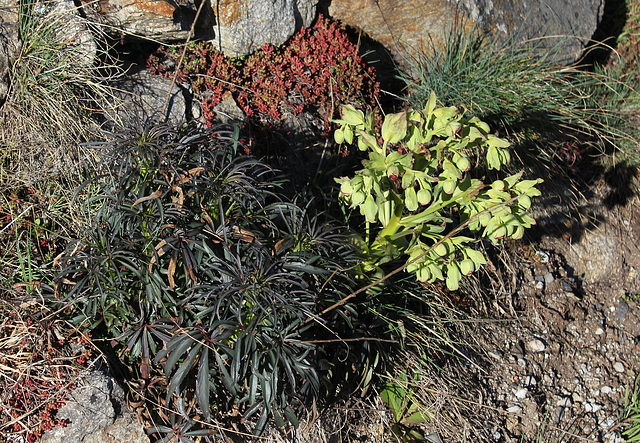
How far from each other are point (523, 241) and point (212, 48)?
274 centimetres

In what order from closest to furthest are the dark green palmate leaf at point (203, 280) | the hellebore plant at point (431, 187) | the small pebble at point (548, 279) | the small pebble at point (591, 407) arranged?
the dark green palmate leaf at point (203, 280) < the hellebore plant at point (431, 187) < the small pebble at point (591, 407) < the small pebble at point (548, 279)

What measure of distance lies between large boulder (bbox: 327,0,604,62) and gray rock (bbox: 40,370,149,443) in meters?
3.16

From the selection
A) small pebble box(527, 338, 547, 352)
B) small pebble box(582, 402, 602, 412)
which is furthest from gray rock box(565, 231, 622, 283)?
small pebble box(582, 402, 602, 412)

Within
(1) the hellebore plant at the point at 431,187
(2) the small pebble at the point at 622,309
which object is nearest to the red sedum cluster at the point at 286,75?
(1) the hellebore plant at the point at 431,187

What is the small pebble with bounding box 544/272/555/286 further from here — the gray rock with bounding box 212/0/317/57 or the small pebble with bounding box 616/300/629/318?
the gray rock with bounding box 212/0/317/57

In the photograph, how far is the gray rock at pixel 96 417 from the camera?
7.32ft

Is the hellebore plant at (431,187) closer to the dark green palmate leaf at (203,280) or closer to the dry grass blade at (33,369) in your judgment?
the dark green palmate leaf at (203,280)

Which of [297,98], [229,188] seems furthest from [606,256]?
[229,188]

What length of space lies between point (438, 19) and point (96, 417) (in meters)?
3.57

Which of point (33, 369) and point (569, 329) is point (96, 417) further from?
point (569, 329)

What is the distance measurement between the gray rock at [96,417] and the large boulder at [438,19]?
316 cm

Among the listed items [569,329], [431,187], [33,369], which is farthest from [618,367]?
[33,369]

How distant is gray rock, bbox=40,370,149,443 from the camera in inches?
87.9

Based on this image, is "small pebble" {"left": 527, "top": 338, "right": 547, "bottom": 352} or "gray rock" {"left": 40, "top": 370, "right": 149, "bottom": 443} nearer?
"gray rock" {"left": 40, "top": 370, "right": 149, "bottom": 443}
